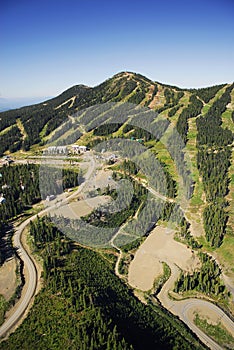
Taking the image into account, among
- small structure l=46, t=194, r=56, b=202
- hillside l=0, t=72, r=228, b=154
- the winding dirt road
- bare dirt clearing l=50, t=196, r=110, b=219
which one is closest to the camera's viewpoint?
the winding dirt road

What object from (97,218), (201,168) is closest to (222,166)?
(201,168)

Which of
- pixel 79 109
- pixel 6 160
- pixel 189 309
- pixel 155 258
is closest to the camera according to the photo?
pixel 189 309

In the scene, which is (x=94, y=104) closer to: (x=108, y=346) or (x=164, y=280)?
(x=164, y=280)

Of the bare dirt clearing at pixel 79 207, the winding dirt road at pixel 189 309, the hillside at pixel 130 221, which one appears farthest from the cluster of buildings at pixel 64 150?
the winding dirt road at pixel 189 309

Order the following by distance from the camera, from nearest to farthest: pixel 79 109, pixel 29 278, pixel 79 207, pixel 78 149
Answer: pixel 29 278 → pixel 79 207 → pixel 78 149 → pixel 79 109

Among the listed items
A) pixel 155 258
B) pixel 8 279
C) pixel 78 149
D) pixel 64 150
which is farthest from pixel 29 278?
pixel 64 150

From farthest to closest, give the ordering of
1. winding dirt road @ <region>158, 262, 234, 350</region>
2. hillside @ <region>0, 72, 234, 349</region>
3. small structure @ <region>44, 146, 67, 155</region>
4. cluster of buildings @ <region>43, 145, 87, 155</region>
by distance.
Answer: small structure @ <region>44, 146, 67, 155</region> → cluster of buildings @ <region>43, 145, 87, 155</region> → winding dirt road @ <region>158, 262, 234, 350</region> → hillside @ <region>0, 72, 234, 349</region>

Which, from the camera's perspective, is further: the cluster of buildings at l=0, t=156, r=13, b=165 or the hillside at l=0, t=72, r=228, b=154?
the hillside at l=0, t=72, r=228, b=154

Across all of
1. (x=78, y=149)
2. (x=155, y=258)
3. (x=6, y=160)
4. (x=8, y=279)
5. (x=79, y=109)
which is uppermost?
(x=79, y=109)

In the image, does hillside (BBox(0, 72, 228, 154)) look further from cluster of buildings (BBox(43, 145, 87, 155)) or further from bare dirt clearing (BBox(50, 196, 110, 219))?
bare dirt clearing (BBox(50, 196, 110, 219))

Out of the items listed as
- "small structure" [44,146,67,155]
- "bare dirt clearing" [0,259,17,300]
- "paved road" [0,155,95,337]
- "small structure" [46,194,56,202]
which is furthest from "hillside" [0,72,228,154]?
"bare dirt clearing" [0,259,17,300]

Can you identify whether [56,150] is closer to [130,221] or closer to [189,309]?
[130,221]

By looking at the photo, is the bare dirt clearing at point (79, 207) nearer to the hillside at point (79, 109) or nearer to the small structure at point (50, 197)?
the small structure at point (50, 197)
